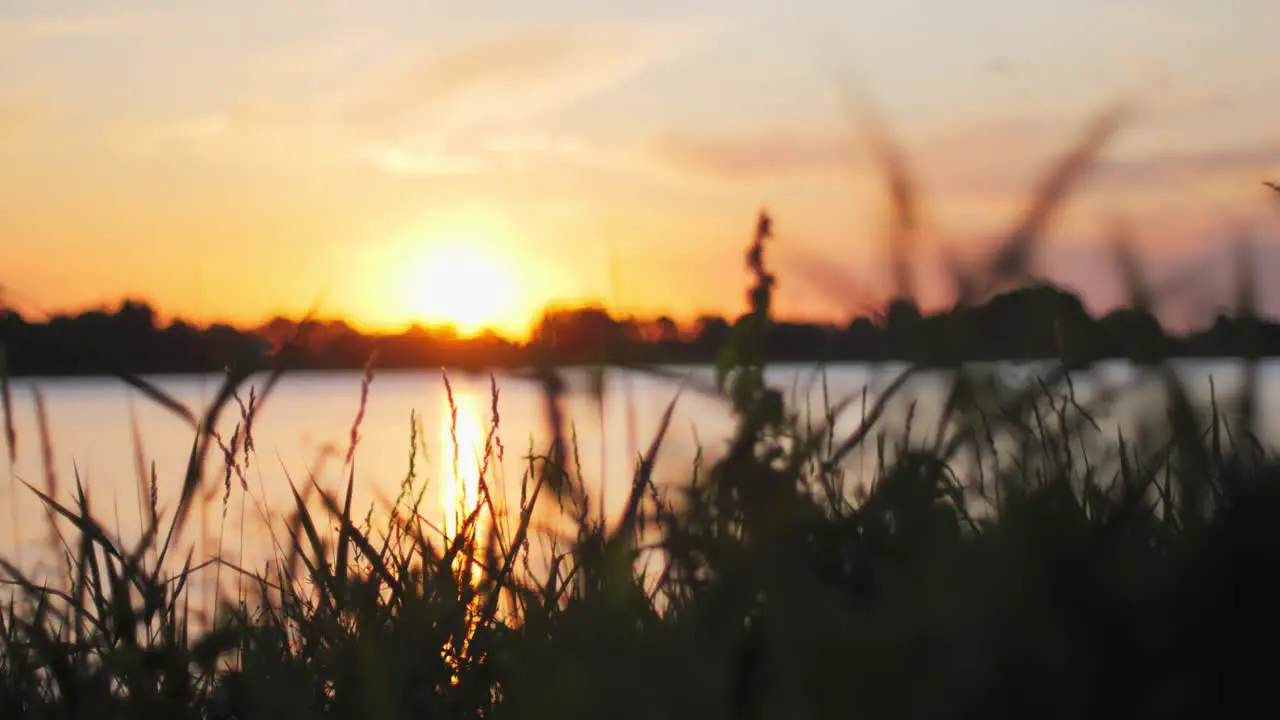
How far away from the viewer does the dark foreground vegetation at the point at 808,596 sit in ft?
3.03

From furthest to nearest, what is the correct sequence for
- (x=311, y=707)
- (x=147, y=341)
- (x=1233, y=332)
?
1. (x=147, y=341)
2. (x=311, y=707)
3. (x=1233, y=332)

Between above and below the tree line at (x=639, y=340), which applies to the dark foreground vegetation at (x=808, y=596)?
below

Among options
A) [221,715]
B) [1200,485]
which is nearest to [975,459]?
[1200,485]

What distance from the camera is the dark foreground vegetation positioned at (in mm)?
923

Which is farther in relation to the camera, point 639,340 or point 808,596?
point 639,340

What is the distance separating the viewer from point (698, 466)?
213 cm

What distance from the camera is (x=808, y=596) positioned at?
3.69ft

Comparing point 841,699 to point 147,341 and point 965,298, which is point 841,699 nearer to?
point 965,298

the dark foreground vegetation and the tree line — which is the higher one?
the tree line

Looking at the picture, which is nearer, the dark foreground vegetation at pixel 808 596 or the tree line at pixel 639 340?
the dark foreground vegetation at pixel 808 596

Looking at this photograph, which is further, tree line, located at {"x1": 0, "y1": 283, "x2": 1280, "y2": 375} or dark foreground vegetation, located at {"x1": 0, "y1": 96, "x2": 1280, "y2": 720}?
tree line, located at {"x1": 0, "y1": 283, "x2": 1280, "y2": 375}

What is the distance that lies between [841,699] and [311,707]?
4.42ft

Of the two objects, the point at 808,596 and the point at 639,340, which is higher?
the point at 639,340

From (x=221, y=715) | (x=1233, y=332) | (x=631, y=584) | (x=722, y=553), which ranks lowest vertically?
(x=221, y=715)
